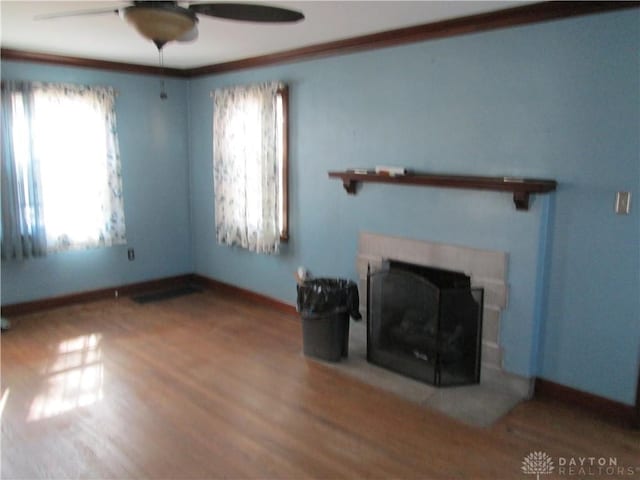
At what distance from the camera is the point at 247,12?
2227 millimetres

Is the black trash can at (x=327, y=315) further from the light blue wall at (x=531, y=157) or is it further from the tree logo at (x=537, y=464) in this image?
the tree logo at (x=537, y=464)

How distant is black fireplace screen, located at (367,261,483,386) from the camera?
3.24m

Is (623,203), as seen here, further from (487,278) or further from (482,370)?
(482,370)

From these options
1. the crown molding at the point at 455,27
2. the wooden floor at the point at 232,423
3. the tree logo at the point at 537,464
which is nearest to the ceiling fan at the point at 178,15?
the crown molding at the point at 455,27

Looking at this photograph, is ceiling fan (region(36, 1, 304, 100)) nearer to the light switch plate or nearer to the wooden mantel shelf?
the wooden mantel shelf

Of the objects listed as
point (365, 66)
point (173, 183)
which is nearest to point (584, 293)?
point (365, 66)

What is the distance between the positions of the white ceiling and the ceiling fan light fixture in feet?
2.77

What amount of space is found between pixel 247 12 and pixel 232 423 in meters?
2.09

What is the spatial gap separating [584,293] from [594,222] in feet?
1.33

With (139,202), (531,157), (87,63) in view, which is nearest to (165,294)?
(139,202)

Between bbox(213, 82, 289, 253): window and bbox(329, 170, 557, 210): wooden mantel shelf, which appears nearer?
bbox(329, 170, 557, 210): wooden mantel shelf

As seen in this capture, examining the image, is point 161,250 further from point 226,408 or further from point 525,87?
point 525,87

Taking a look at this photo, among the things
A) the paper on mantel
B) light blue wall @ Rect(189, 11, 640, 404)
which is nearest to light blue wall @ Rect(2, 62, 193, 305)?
light blue wall @ Rect(189, 11, 640, 404)

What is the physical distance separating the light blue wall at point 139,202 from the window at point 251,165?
627 mm
